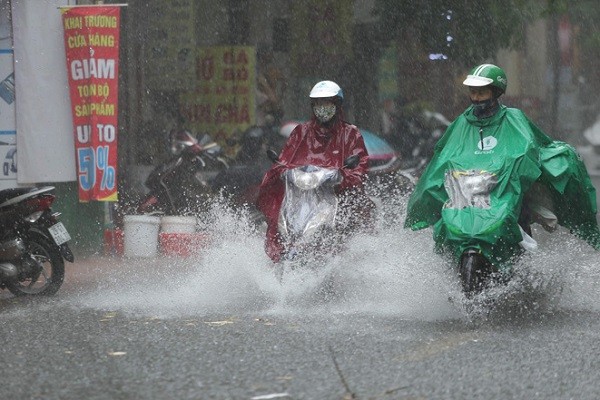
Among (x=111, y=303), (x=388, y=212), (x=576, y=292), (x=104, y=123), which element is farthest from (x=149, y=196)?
(x=576, y=292)

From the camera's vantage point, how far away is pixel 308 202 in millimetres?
10078

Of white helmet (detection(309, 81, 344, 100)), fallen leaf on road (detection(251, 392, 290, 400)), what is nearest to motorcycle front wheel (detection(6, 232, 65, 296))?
white helmet (detection(309, 81, 344, 100))

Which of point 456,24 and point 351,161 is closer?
point 351,161

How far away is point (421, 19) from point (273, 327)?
9837mm

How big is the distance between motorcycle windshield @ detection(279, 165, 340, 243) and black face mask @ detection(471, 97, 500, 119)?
1330 millimetres

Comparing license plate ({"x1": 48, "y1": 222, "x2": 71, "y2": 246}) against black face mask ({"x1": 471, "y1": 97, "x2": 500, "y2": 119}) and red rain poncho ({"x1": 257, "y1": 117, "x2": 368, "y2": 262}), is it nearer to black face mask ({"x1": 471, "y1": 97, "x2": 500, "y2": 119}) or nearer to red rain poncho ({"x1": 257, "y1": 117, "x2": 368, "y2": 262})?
red rain poncho ({"x1": 257, "y1": 117, "x2": 368, "y2": 262})

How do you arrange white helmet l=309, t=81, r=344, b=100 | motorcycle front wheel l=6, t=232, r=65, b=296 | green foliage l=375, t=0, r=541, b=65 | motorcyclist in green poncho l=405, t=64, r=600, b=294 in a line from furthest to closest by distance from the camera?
green foliage l=375, t=0, r=541, b=65
motorcycle front wheel l=6, t=232, r=65, b=296
white helmet l=309, t=81, r=344, b=100
motorcyclist in green poncho l=405, t=64, r=600, b=294

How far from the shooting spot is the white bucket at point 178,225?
13930 millimetres

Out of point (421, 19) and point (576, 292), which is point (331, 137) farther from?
point (421, 19)

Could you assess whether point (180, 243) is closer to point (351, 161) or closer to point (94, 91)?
point (94, 91)

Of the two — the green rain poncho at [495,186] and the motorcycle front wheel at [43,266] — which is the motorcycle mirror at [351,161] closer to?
the green rain poncho at [495,186]

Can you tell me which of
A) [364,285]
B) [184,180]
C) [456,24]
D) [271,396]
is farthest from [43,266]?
[456,24]

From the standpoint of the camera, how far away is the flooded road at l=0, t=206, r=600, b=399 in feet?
22.4

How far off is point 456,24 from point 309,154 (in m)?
7.94
